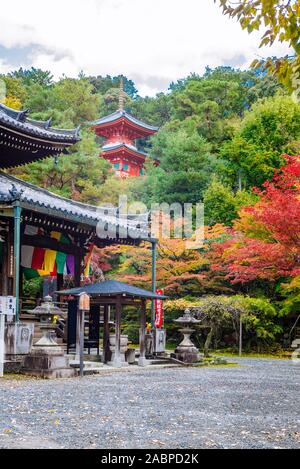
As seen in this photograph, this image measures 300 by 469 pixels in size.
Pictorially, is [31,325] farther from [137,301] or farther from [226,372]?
[226,372]

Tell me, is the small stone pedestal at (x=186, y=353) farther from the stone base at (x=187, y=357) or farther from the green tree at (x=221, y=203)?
the green tree at (x=221, y=203)

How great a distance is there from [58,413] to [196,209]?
74.1 ft

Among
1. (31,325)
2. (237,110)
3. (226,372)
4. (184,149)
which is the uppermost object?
(237,110)

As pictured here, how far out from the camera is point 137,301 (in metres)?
15.9

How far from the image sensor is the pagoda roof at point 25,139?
54.4 ft

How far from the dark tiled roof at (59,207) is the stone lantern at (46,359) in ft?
9.53

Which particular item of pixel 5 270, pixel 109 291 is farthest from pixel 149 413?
pixel 5 270

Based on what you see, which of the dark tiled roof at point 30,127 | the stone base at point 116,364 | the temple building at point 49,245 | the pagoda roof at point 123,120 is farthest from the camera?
the pagoda roof at point 123,120

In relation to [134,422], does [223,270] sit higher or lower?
higher

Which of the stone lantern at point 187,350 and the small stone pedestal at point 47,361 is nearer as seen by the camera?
the small stone pedestal at point 47,361

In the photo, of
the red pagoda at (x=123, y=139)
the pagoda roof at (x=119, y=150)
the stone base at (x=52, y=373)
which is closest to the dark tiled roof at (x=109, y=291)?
the stone base at (x=52, y=373)

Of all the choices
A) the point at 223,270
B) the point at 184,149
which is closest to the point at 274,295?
the point at 223,270

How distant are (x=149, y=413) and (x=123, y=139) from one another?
44.4 m

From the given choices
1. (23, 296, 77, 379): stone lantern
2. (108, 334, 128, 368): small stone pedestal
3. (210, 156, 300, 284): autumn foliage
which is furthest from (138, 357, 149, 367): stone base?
(210, 156, 300, 284): autumn foliage
